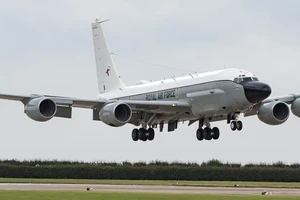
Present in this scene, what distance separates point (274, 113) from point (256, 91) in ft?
19.4

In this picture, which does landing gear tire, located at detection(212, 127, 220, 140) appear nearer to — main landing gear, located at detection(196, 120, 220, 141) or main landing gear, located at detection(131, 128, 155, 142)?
main landing gear, located at detection(196, 120, 220, 141)

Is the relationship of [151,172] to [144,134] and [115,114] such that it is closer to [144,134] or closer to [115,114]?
[144,134]

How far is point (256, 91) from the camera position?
82438 mm

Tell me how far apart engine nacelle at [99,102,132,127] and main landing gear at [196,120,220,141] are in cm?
646

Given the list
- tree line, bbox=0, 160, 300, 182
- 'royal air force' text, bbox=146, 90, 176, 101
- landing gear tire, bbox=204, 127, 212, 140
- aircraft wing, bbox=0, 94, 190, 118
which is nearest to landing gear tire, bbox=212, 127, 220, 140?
landing gear tire, bbox=204, 127, 212, 140

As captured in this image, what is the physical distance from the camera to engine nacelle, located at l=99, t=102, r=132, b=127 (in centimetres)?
8531

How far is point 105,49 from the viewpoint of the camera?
106125 millimetres

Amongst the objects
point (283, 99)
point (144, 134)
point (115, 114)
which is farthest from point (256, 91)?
point (144, 134)

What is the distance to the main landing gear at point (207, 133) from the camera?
89.9 metres

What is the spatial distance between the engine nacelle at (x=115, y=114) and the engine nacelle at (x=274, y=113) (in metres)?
9.95

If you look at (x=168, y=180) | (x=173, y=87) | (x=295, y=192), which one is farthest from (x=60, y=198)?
(x=168, y=180)

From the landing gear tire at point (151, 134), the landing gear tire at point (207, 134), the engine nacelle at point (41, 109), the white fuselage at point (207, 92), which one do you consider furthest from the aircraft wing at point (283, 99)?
the engine nacelle at point (41, 109)

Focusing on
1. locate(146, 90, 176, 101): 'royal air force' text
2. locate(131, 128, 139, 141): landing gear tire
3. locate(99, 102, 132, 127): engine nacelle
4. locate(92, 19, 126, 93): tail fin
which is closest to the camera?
locate(99, 102, 132, 127): engine nacelle

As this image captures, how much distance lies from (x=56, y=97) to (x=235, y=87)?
13423 millimetres
